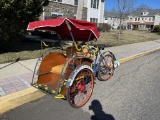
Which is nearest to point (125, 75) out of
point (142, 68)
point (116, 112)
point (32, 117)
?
point (142, 68)

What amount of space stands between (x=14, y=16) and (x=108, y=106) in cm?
557

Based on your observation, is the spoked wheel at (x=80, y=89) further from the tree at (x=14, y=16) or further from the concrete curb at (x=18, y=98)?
the tree at (x=14, y=16)

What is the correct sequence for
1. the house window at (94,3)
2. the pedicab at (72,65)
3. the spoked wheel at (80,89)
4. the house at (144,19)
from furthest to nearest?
the house at (144,19) → the house window at (94,3) → the spoked wheel at (80,89) → the pedicab at (72,65)

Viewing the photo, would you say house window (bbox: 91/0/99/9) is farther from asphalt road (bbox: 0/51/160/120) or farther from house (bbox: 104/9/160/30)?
house (bbox: 104/9/160/30)

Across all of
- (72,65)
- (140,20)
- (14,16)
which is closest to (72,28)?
(72,65)

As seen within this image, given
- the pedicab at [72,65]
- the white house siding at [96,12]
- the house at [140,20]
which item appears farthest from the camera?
the house at [140,20]

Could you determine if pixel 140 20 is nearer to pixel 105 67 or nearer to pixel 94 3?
pixel 94 3

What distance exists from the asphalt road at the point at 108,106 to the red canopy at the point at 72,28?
5.16ft

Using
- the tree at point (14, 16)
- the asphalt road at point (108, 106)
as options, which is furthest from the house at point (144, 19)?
the asphalt road at point (108, 106)

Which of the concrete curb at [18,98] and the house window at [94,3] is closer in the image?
the concrete curb at [18,98]

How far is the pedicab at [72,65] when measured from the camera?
12.6 ft

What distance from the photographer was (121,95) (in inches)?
187

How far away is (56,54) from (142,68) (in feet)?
14.4

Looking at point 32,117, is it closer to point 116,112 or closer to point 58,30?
point 116,112
